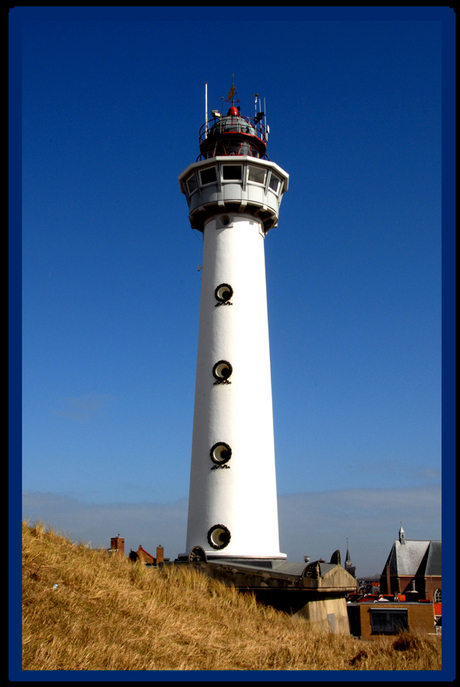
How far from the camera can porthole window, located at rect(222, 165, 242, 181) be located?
3028 cm

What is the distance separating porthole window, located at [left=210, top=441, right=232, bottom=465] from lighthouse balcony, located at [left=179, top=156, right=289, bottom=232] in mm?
11698

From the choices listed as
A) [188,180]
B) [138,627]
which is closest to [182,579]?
[138,627]

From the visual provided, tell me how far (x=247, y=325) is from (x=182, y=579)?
12517 millimetres

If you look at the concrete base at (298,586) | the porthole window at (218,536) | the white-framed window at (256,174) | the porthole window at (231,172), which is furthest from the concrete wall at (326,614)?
the porthole window at (231,172)

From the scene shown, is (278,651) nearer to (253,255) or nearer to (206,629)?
(206,629)

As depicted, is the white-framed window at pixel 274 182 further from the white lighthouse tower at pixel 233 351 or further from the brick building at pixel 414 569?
the brick building at pixel 414 569

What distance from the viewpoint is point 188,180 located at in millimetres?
31766

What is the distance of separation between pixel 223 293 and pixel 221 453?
7.65 metres

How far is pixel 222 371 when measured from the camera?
1104 inches

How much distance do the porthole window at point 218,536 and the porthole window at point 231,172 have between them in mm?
16699

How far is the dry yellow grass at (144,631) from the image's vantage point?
1119 cm

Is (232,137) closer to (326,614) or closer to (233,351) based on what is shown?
(233,351)

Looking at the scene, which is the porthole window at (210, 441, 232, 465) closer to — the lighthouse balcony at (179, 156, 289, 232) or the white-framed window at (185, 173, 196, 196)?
the lighthouse balcony at (179, 156, 289, 232)

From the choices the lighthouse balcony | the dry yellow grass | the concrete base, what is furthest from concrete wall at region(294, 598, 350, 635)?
the lighthouse balcony
